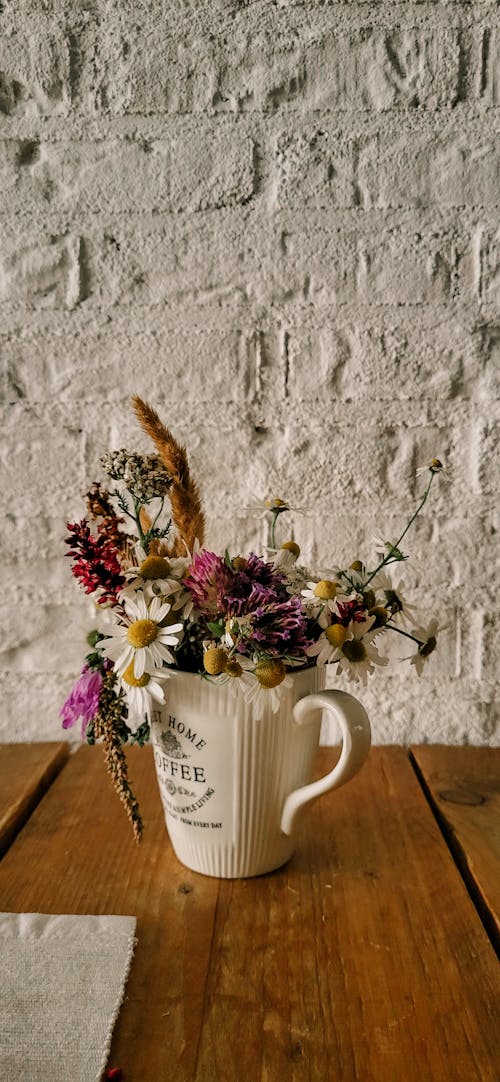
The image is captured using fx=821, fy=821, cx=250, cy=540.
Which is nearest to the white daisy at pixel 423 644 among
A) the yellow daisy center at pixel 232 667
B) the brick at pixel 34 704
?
the yellow daisy center at pixel 232 667

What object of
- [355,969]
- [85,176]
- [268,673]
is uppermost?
[85,176]

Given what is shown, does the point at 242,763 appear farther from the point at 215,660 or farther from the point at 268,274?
the point at 268,274

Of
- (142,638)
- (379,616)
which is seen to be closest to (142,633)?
(142,638)

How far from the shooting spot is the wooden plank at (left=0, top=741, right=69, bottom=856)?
0.95 metres

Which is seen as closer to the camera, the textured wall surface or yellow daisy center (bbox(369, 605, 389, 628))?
yellow daisy center (bbox(369, 605, 389, 628))

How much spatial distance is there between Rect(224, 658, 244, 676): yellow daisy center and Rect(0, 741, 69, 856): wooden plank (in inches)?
15.1

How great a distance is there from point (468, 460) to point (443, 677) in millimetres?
313

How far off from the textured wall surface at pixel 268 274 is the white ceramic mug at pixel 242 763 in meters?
0.40

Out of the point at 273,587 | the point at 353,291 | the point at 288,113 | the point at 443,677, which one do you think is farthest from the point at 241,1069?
the point at 288,113

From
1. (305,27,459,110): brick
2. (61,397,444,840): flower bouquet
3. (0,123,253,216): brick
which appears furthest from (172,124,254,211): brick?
(61,397,444,840): flower bouquet

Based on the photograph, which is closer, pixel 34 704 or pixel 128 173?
pixel 128 173

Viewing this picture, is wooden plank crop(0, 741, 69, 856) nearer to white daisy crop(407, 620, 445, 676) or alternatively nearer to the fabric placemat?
the fabric placemat

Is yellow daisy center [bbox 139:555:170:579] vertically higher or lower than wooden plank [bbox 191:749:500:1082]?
higher

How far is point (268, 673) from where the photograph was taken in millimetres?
717
